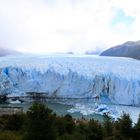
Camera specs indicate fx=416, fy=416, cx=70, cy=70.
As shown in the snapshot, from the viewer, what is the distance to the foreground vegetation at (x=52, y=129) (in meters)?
7.37

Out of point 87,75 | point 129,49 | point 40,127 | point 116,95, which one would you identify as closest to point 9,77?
point 87,75

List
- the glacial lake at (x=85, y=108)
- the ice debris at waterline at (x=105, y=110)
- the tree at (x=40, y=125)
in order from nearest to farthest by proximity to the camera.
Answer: the tree at (x=40, y=125), the ice debris at waterline at (x=105, y=110), the glacial lake at (x=85, y=108)

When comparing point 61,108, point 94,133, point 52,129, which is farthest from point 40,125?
point 61,108

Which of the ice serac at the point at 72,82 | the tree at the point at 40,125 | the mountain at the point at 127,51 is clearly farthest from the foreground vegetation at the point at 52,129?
the mountain at the point at 127,51

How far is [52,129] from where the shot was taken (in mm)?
7422

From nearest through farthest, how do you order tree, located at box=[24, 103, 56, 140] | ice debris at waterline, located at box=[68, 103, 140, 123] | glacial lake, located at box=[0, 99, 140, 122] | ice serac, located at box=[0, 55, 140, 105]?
tree, located at box=[24, 103, 56, 140] → ice debris at waterline, located at box=[68, 103, 140, 123] → glacial lake, located at box=[0, 99, 140, 122] → ice serac, located at box=[0, 55, 140, 105]

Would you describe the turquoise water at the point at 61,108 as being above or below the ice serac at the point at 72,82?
below

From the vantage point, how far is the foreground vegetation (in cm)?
737

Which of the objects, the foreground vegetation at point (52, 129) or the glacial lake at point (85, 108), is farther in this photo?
the glacial lake at point (85, 108)

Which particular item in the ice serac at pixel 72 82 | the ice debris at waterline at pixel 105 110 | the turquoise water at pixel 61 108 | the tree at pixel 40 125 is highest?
the tree at pixel 40 125

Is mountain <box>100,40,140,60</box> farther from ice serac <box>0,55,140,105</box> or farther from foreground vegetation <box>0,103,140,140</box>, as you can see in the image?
foreground vegetation <box>0,103,140,140</box>

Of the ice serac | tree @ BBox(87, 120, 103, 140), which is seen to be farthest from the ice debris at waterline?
tree @ BBox(87, 120, 103, 140)

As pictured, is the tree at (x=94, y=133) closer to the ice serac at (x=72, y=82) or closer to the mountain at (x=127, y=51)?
the ice serac at (x=72, y=82)

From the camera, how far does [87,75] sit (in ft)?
64.1
